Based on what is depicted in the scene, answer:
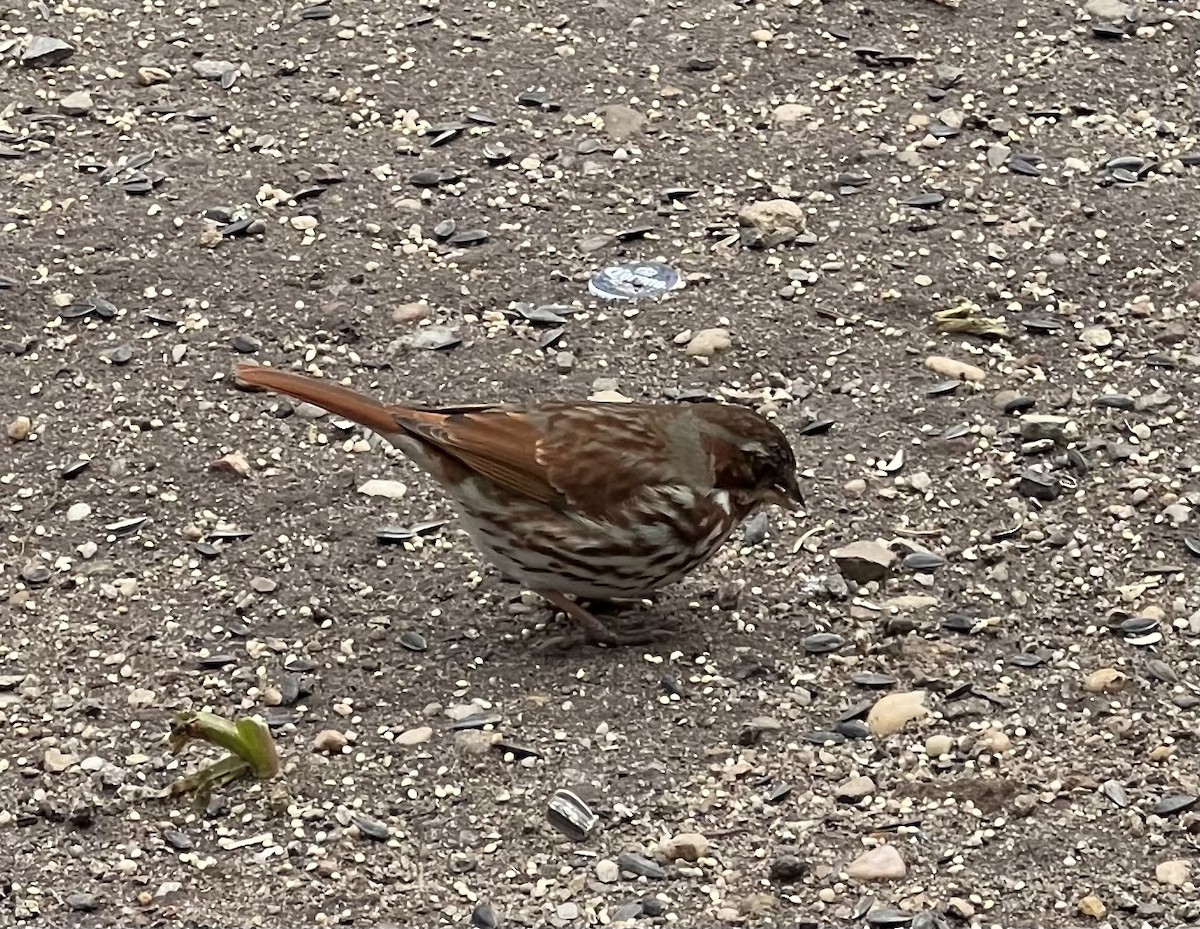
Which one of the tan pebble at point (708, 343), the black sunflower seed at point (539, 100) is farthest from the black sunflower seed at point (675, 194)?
the tan pebble at point (708, 343)

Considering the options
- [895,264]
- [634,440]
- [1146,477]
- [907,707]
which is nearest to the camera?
[907,707]

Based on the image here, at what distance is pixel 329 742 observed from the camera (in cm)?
492

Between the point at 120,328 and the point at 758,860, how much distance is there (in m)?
3.03

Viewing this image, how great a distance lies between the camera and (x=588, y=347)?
21.3 feet

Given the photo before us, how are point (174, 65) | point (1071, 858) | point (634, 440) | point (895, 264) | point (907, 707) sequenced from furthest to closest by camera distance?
point (174, 65) → point (895, 264) → point (634, 440) → point (907, 707) → point (1071, 858)

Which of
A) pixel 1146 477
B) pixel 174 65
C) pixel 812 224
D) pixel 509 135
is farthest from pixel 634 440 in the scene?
pixel 174 65

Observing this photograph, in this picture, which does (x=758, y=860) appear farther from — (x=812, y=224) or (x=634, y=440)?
(x=812, y=224)

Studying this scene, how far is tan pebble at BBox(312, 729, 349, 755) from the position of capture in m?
4.91

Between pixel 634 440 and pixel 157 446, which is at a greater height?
pixel 634 440

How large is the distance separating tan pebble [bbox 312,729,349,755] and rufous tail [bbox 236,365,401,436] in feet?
2.65

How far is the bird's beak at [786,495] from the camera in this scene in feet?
17.7

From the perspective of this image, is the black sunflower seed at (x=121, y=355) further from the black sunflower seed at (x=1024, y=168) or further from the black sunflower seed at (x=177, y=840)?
the black sunflower seed at (x=1024, y=168)

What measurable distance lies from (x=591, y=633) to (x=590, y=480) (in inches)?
15.3

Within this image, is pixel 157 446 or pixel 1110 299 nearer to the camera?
pixel 157 446
